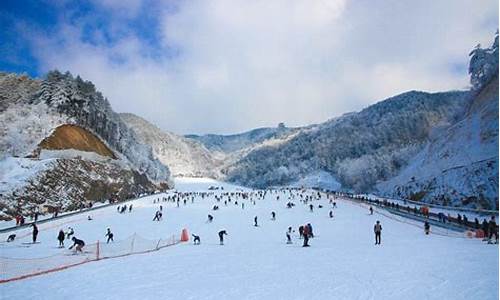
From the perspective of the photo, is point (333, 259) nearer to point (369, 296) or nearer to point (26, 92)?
point (369, 296)

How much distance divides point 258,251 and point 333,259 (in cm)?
462

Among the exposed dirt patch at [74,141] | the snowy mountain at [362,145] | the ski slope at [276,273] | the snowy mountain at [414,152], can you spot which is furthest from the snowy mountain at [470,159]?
the exposed dirt patch at [74,141]

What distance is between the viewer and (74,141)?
184 ft

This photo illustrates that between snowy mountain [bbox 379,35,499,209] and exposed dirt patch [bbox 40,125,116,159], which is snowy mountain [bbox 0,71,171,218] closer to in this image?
exposed dirt patch [bbox 40,125,116,159]

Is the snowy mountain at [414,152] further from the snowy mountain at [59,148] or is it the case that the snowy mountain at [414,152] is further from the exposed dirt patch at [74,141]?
the exposed dirt patch at [74,141]

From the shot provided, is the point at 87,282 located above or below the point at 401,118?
below

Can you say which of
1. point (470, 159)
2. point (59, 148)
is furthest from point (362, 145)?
point (59, 148)

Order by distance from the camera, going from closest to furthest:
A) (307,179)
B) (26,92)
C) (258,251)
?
(258,251) → (26,92) → (307,179)

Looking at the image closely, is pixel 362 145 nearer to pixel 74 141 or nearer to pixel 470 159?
pixel 470 159

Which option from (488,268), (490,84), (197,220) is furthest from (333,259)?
(490,84)

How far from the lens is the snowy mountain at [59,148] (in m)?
38.2

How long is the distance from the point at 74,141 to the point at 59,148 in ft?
17.0

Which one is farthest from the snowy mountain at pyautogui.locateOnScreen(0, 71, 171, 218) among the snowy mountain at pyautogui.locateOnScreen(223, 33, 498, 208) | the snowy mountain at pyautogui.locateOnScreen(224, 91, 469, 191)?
the snowy mountain at pyautogui.locateOnScreen(224, 91, 469, 191)

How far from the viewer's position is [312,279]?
419 inches
